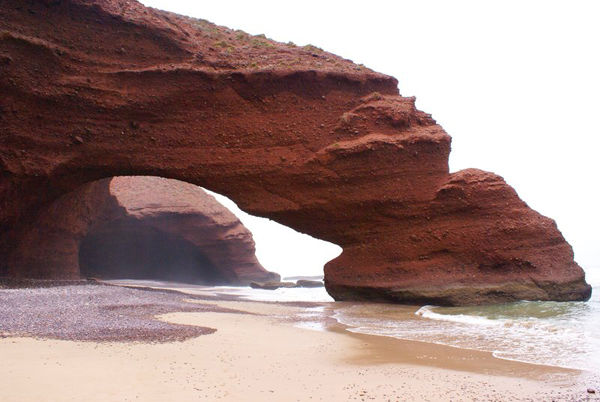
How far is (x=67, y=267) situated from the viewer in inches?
703

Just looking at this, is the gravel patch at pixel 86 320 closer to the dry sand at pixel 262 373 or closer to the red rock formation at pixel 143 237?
the dry sand at pixel 262 373

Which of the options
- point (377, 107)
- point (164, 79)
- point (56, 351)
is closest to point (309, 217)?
point (377, 107)

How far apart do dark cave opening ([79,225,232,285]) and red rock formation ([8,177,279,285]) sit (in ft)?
0.17

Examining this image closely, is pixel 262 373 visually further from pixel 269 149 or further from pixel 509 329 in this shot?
A: pixel 269 149

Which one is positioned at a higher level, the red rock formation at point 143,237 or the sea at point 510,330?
the red rock formation at point 143,237

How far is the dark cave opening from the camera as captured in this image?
2689 centimetres

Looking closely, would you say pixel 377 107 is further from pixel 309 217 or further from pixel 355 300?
pixel 355 300

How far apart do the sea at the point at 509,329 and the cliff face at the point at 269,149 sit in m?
2.36

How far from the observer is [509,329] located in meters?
7.60

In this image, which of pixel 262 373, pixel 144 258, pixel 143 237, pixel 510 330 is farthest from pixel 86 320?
pixel 144 258

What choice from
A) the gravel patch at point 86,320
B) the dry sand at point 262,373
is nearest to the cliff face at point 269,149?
the gravel patch at point 86,320

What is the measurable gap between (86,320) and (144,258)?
25.7 meters

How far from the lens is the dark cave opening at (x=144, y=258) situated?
26.9 m

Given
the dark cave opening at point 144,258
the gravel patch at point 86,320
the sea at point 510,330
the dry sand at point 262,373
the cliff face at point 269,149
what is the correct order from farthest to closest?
the dark cave opening at point 144,258, the cliff face at point 269,149, the sea at point 510,330, the gravel patch at point 86,320, the dry sand at point 262,373
